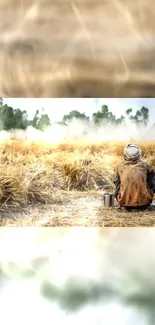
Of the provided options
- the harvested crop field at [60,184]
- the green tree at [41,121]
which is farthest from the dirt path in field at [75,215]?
the green tree at [41,121]

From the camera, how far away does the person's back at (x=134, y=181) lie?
2.65 metres

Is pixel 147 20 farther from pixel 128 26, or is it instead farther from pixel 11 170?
pixel 11 170

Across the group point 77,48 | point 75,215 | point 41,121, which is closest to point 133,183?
point 75,215

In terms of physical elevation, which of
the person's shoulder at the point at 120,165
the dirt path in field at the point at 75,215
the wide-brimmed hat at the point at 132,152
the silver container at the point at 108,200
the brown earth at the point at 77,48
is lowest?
the dirt path in field at the point at 75,215

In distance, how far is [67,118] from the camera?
2682 millimetres

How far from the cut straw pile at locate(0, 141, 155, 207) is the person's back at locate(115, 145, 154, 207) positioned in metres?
0.04

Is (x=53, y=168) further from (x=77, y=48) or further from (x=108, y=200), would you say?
(x=77, y=48)

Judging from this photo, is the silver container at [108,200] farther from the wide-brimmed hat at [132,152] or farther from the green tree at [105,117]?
the green tree at [105,117]

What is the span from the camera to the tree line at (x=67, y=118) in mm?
2666

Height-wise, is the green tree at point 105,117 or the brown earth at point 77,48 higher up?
the brown earth at point 77,48

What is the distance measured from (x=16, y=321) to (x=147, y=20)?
188 centimetres

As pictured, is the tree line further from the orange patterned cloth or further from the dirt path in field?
the dirt path in field

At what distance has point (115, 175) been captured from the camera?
2.68 metres

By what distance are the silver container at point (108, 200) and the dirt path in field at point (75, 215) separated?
23 mm
